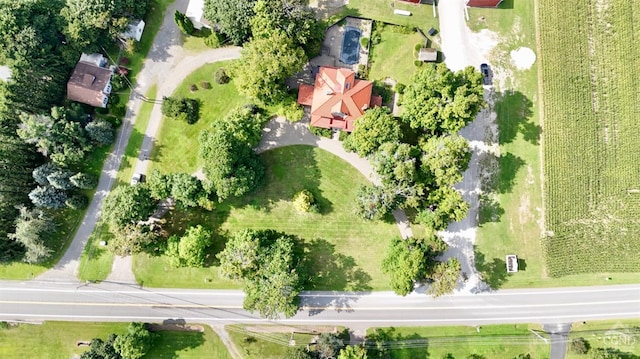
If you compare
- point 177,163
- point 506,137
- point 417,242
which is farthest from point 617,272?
point 177,163

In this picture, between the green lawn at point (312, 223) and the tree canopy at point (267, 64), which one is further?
the green lawn at point (312, 223)

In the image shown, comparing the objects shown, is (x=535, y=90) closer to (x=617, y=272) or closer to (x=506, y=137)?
(x=506, y=137)

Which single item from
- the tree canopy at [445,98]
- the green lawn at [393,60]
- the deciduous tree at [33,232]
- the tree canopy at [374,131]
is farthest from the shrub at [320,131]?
the deciduous tree at [33,232]

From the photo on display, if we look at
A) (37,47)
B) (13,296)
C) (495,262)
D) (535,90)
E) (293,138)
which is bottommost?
(13,296)

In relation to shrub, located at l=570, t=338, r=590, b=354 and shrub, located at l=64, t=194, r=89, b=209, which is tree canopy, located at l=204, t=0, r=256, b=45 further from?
shrub, located at l=570, t=338, r=590, b=354

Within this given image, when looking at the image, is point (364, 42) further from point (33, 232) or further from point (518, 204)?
Result: point (33, 232)

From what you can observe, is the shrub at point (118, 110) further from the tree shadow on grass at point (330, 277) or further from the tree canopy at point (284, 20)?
the tree shadow on grass at point (330, 277)
